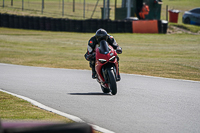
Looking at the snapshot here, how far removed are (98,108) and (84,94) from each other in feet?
5.41

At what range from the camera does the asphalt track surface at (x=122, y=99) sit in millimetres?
5760

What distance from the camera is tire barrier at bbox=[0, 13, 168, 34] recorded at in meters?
30.1

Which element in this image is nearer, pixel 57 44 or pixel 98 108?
pixel 98 108

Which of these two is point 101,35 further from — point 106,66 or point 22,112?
point 22,112

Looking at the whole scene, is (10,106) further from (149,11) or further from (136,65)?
(149,11)

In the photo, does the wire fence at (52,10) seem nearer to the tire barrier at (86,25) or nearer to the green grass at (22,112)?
the tire barrier at (86,25)

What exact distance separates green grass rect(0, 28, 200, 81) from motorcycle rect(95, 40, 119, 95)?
4.15 meters

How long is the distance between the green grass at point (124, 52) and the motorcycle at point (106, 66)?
4.15m

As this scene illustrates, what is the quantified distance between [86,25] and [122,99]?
Answer: 2311 centimetres

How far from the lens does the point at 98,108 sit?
6.93m

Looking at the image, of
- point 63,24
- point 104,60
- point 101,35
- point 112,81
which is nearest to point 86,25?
point 63,24

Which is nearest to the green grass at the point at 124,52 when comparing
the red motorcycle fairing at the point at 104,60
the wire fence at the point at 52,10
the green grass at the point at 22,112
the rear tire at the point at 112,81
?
the red motorcycle fairing at the point at 104,60

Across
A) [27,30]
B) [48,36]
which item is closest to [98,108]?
[48,36]

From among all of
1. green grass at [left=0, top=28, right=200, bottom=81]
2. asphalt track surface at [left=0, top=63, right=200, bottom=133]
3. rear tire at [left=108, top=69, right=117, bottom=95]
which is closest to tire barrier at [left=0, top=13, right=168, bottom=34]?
green grass at [left=0, top=28, right=200, bottom=81]
